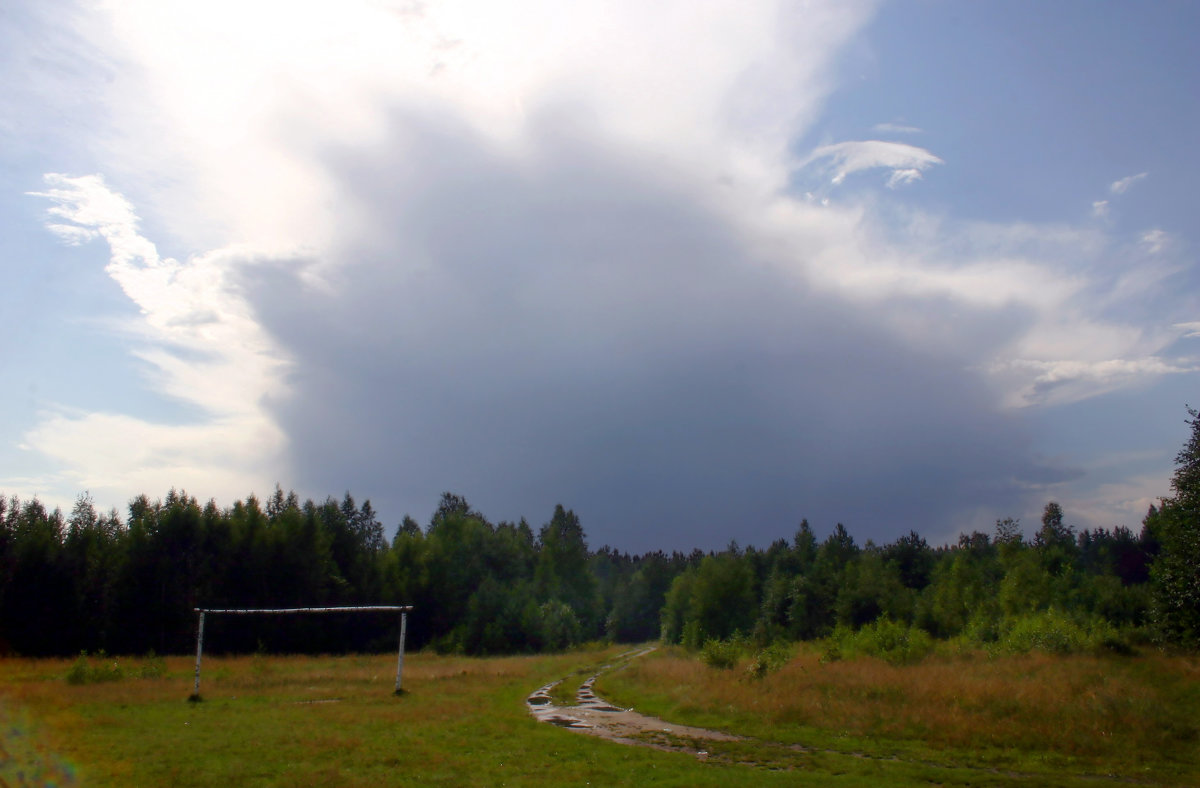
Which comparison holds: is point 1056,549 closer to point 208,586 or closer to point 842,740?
point 842,740

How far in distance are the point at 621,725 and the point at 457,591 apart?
5774 centimetres

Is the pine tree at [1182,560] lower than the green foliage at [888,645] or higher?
higher

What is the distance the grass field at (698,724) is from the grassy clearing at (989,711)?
0.06m

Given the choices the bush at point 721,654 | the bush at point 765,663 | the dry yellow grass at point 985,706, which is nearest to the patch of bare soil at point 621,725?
the dry yellow grass at point 985,706

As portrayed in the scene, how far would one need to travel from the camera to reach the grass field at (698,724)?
14.4 m

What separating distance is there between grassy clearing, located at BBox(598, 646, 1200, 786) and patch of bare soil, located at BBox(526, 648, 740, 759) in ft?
3.66

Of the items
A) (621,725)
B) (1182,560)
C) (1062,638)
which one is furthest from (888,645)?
(621,725)

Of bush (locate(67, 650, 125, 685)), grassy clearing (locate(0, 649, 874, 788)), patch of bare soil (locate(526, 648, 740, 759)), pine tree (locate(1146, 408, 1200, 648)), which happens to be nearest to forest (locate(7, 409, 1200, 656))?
pine tree (locate(1146, 408, 1200, 648))

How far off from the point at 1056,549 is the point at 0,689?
3032 inches

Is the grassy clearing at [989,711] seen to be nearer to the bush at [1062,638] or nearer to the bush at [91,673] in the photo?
the bush at [1062,638]

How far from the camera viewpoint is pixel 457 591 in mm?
76938

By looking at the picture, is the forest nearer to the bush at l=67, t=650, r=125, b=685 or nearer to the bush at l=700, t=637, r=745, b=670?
the bush at l=700, t=637, r=745, b=670

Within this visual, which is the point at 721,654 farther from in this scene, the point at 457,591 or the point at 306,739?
Answer: the point at 457,591

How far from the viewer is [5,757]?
14.7 m
